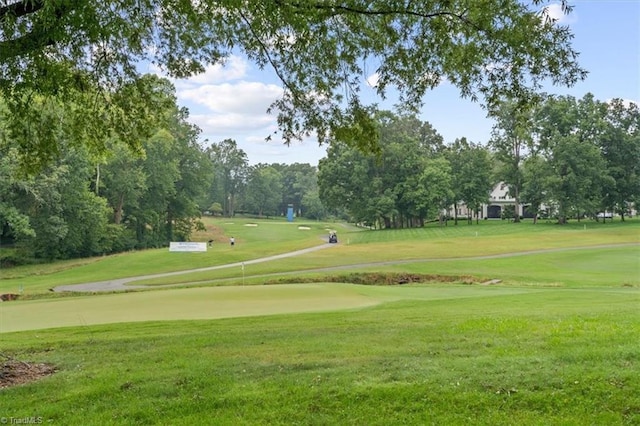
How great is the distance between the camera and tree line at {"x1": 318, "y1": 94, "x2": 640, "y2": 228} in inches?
2362

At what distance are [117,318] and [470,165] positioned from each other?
64168 mm

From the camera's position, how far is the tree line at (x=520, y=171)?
60.0 m

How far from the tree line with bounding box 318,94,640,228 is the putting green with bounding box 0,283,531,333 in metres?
42.7

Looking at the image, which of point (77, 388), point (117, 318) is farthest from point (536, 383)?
point (117, 318)

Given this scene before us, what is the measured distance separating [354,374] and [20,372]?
193 inches

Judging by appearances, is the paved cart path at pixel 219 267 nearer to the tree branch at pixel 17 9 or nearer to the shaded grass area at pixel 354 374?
the shaded grass area at pixel 354 374

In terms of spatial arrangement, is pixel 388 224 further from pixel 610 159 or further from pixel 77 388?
pixel 77 388

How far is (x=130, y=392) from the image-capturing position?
17.5 feet

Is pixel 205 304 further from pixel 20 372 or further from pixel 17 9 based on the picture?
pixel 17 9

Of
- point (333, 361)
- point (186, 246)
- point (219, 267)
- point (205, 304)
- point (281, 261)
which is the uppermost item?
point (333, 361)

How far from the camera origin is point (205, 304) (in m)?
16.0

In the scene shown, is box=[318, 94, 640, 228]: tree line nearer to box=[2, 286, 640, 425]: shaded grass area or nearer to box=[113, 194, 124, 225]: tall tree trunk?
box=[113, 194, 124, 225]: tall tree trunk

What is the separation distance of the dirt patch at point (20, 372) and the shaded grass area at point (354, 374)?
28 cm

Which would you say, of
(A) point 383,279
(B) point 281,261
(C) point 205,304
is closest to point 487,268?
(A) point 383,279
